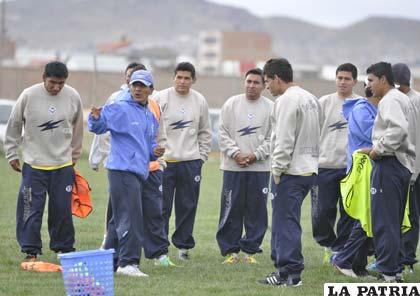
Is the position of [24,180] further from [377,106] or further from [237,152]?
[377,106]

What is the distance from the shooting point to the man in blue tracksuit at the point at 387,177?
10.0 metres

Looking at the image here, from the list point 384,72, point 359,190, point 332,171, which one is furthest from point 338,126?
point 384,72

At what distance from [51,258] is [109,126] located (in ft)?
6.52

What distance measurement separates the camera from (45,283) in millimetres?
9953

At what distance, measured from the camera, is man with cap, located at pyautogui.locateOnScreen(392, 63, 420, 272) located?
1047 centimetres

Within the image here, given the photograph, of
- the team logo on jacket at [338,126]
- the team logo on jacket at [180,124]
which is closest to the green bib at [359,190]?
the team logo on jacket at [338,126]

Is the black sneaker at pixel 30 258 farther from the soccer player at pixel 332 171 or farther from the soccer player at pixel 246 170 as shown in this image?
the soccer player at pixel 332 171

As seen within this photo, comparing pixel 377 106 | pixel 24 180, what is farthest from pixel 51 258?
pixel 377 106

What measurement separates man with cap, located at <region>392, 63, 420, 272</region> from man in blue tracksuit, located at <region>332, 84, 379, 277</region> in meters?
0.42

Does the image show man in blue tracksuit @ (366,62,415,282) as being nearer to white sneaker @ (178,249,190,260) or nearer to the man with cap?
the man with cap

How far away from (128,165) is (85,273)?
1916 mm

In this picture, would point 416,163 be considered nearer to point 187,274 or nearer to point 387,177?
point 387,177

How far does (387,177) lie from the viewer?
398 inches

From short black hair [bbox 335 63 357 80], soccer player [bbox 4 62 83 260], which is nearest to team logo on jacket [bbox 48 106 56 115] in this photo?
soccer player [bbox 4 62 83 260]
